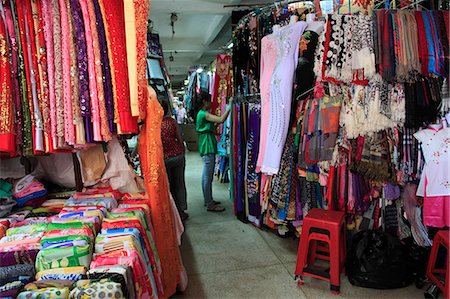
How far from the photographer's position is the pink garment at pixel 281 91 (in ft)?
9.44

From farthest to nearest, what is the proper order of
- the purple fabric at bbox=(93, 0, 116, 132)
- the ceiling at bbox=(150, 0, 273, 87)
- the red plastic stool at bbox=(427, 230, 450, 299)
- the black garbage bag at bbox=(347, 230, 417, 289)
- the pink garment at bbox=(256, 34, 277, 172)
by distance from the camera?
the ceiling at bbox=(150, 0, 273, 87) → the pink garment at bbox=(256, 34, 277, 172) → the black garbage bag at bbox=(347, 230, 417, 289) → the red plastic stool at bbox=(427, 230, 450, 299) → the purple fabric at bbox=(93, 0, 116, 132)

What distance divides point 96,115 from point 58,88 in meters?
0.24

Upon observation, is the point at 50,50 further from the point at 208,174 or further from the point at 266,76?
the point at 208,174

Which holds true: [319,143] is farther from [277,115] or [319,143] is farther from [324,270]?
[324,270]

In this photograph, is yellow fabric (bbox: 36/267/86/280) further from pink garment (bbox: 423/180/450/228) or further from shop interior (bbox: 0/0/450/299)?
pink garment (bbox: 423/180/450/228)

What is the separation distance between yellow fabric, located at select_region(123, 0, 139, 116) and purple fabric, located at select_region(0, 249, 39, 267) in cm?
Answer: 82

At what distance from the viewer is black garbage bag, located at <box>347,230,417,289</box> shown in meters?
2.45

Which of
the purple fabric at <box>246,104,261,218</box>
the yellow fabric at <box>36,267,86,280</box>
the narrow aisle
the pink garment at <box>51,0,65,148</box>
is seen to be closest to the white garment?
the narrow aisle

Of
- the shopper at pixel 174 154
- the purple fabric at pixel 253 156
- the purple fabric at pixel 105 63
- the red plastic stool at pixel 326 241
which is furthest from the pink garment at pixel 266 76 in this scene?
the purple fabric at pixel 105 63

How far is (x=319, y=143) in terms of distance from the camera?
2732 millimetres

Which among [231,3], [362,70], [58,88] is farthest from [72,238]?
[231,3]

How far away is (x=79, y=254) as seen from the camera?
1.39m

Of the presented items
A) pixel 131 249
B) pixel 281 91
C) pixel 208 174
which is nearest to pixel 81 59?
pixel 131 249

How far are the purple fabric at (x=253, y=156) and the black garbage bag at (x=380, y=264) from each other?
126 centimetres
